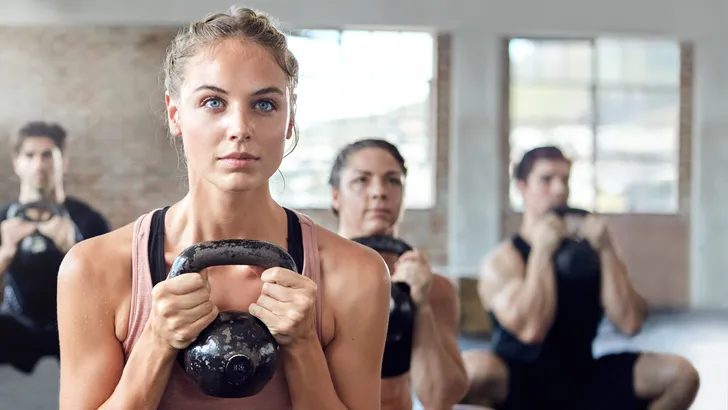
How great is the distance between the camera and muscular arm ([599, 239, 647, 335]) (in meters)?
3.48

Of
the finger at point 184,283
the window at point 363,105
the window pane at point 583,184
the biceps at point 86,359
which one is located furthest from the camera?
the window pane at point 583,184

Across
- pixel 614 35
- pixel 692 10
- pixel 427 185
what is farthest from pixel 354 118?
pixel 692 10

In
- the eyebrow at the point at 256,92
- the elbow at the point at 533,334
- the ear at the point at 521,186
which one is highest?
the eyebrow at the point at 256,92

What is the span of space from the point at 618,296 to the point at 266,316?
103 inches

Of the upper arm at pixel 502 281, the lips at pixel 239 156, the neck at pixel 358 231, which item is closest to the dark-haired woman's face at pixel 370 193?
the neck at pixel 358 231

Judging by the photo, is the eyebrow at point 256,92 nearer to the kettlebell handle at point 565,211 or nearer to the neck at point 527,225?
the neck at point 527,225

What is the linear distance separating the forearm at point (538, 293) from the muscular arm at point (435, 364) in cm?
87

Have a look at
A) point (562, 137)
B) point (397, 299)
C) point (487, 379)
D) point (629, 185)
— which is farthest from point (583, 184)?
point (397, 299)

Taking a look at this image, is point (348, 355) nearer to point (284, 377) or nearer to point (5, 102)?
point (284, 377)

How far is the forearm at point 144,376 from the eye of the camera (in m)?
1.20

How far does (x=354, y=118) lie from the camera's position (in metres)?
6.07

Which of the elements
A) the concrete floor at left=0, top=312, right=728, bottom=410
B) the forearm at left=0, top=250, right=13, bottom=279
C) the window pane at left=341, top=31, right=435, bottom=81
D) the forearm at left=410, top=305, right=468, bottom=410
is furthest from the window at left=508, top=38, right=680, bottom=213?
the forearm at left=410, top=305, right=468, bottom=410

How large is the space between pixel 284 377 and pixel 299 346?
10 cm

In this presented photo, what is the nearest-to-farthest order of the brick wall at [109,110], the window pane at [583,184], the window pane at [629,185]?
the brick wall at [109,110]
the window pane at [583,184]
the window pane at [629,185]
